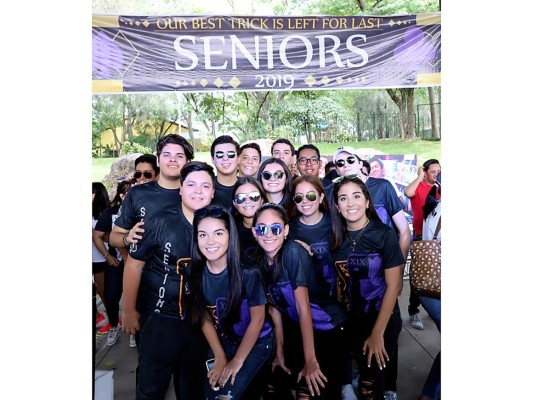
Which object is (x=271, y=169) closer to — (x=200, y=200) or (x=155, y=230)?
(x=200, y=200)

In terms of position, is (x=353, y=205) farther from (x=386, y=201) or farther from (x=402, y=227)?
(x=402, y=227)

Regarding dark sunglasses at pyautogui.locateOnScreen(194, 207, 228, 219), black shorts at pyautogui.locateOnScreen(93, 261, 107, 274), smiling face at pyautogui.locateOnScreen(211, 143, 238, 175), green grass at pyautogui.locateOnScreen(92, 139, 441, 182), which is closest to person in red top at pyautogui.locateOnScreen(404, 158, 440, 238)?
smiling face at pyautogui.locateOnScreen(211, 143, 238, 175)

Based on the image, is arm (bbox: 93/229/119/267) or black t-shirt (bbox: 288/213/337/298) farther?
arm (bbox: 93/229/119/267)

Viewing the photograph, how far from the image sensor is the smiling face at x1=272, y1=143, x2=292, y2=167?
380cm

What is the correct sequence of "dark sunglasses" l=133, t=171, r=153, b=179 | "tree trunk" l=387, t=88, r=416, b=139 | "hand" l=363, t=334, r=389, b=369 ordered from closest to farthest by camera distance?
"hand" l=363, t=334, r=389, b=369 → "dark sunglasses" l=133, t=171, r=153, b=179 → "tree trunk" l=387, t=88, r=416, b=139

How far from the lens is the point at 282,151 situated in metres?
3.80

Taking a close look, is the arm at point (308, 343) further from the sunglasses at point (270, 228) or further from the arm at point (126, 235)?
the arm at point (126, 235)

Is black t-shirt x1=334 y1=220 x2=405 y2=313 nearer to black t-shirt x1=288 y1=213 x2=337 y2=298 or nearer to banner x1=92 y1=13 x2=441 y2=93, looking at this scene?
black t-shirt x1=288 y1=213 x2=337 y2=298

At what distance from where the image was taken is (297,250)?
257 cm

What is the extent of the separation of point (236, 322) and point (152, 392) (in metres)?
0.60

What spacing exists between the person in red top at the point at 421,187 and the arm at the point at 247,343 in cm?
269

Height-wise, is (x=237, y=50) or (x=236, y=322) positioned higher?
(x=237, y=50)

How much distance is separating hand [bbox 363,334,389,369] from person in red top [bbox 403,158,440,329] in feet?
6.03
